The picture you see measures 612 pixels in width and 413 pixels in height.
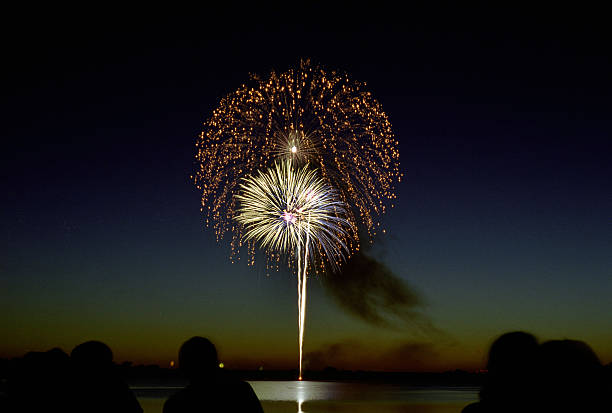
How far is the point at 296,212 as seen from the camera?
1371 inches
